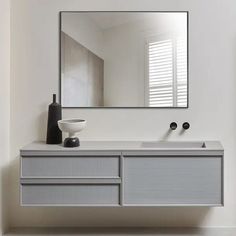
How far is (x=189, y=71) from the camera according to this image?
3035 millimetres

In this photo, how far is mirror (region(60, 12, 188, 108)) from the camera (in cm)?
306

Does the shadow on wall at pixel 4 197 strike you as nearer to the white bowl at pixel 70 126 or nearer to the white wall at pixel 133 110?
the white wall at pixel 133 110

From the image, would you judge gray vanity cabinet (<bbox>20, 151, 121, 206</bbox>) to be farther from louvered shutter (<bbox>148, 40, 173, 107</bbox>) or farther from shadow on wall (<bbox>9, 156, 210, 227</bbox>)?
louvered shutter (<bbox>148, 40, 173, 107</bbox>)

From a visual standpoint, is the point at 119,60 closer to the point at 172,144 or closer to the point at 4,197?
the point at 172,144

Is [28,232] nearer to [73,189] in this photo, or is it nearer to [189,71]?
[73,189]

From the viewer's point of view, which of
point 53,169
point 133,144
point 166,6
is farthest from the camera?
point 166,6

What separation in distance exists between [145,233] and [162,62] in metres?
1.52

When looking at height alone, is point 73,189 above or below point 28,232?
above

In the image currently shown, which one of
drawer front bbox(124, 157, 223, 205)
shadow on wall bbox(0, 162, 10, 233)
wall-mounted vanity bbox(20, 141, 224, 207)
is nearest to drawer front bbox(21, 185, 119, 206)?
wall-mounted vanity bbox(20, 141, 224, 207)

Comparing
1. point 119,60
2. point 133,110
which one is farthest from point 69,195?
point 119,60

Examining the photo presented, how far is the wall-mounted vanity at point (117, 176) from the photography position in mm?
2588

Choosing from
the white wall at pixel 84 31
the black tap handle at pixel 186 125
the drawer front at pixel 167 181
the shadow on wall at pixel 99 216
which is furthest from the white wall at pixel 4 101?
the black tap handle at pixel 186 125

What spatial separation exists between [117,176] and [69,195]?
401 millimetres

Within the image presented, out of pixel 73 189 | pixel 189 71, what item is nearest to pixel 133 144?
pixel 73 189
